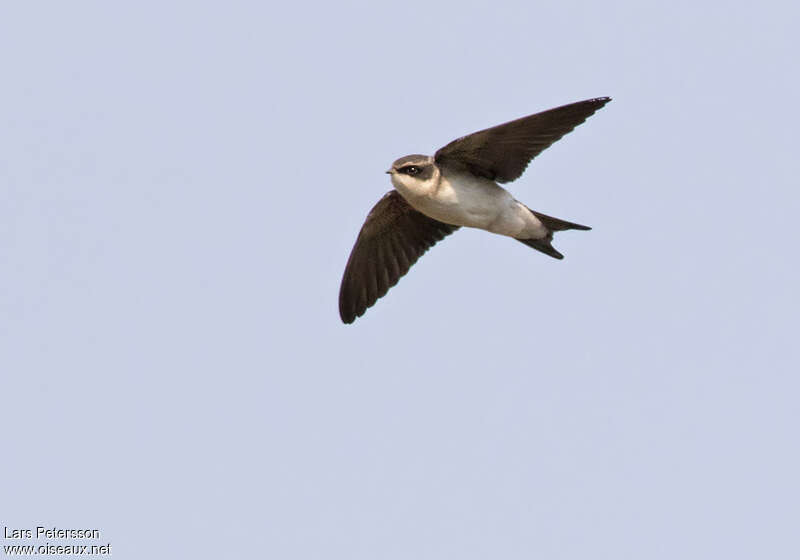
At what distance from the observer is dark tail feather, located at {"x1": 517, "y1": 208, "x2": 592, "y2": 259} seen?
900 centimetres

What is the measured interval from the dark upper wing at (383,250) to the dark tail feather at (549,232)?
2.35 ft

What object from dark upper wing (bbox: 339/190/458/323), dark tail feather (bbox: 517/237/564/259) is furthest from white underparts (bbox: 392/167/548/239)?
dark upper wing (bbox: 339/190/458/323)

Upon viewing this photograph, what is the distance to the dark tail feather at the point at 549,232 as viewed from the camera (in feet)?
29.5

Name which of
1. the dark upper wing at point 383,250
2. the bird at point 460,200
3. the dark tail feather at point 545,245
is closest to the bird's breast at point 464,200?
the bird at point 460,200

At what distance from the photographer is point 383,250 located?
9.66 metres

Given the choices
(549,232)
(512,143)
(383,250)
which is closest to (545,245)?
(549,232)

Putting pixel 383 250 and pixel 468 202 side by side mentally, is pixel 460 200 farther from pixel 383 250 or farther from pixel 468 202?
pixel 383 250

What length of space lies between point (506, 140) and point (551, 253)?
111 centimetres

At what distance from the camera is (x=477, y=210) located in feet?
28.4

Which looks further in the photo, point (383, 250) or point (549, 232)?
point (383, 250)

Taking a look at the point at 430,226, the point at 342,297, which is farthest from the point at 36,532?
the point at 430,226

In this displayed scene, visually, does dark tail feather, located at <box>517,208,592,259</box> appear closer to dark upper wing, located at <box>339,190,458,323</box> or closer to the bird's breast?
the bird's breast

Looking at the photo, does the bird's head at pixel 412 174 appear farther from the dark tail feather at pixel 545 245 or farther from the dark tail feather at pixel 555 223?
the dark tail feather at pixel 545 245

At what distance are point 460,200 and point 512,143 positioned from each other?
0.49 m
